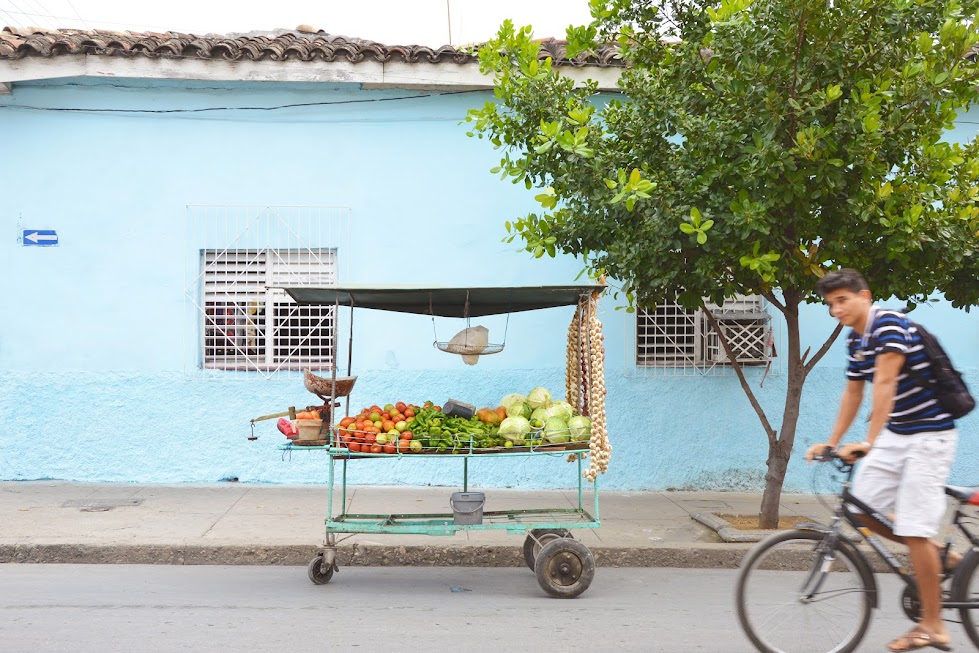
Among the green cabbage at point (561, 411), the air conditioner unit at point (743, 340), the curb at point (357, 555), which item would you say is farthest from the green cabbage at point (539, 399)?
the air conditioner unit at point (743, 340)

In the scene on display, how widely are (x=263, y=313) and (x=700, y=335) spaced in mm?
4410

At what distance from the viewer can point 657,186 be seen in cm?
660

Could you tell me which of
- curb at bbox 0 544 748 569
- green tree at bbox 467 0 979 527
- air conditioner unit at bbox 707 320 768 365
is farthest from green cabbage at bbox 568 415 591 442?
air conditioner unit at bbox 707 320 768 365

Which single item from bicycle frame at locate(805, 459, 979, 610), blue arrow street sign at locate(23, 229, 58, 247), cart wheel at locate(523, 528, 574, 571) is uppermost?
blue arrow street sign at locate(23, 229, 58, 247)

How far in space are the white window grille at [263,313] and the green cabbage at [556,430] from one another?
364 centimetres

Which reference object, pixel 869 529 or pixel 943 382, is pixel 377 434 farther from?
pixel 943 382

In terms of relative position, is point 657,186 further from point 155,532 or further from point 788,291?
point 155,532

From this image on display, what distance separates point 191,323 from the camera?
898cm

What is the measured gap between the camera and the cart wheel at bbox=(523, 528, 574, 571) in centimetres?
611

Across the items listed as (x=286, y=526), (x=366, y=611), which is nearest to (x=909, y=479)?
(x=366, y=611)

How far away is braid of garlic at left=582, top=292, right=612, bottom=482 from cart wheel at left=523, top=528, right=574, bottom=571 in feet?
1.51

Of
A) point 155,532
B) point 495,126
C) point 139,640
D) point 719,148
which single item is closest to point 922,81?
point 719,148

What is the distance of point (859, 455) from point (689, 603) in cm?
188

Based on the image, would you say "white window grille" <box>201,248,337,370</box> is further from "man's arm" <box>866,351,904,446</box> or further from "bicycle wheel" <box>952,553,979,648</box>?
"bicycle wheel" <box>952,553,979,648</box>
